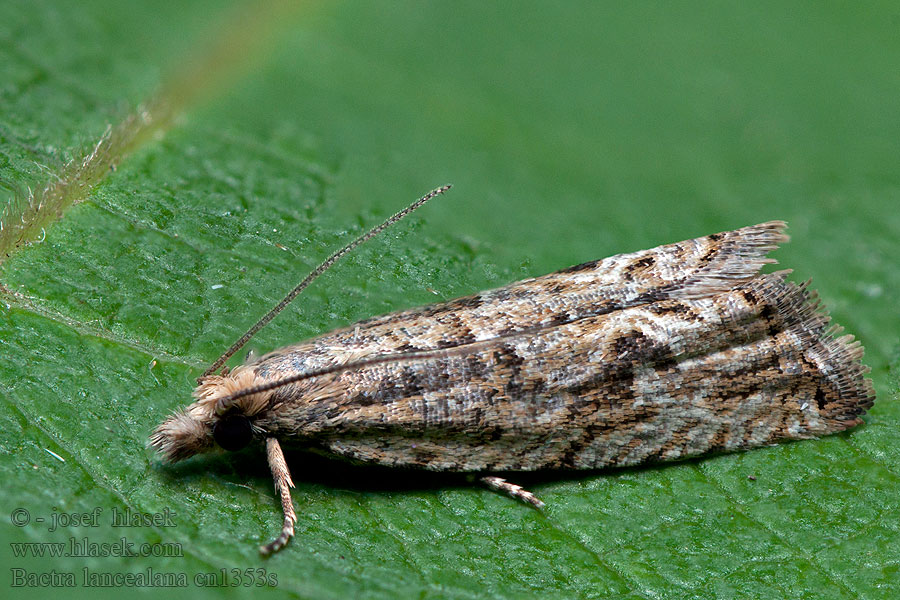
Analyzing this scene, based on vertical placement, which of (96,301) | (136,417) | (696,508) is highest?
(96,301)

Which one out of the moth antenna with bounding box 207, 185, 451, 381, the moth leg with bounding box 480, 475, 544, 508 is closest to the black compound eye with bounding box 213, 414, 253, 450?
the moth antenna with bounding box 207, 185, 451, 381

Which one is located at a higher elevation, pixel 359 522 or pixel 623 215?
pixel 623 215

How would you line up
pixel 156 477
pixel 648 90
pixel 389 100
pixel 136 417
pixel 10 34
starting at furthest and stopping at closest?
pixel 648 90 → pixel 389 100 → pixel 10 34 → pixel 136 417 → pixel 156 477

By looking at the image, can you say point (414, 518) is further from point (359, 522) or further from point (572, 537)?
point (572, 537)

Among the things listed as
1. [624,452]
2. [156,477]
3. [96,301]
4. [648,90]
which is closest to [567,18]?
[648,90]

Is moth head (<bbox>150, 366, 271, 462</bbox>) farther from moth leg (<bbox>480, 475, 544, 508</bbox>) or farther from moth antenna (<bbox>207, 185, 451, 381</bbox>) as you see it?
moth leg (<bbox>480, 475, 544, 508</bbox>)

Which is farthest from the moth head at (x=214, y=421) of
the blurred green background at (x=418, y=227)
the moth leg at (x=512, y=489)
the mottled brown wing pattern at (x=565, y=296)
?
the moth leg at (x=512, y=489)
